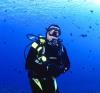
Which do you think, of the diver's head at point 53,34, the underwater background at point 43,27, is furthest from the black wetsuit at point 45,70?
the underwater background at point 43,27

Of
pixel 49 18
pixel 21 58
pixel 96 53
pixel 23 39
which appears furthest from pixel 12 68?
pixel 96 53

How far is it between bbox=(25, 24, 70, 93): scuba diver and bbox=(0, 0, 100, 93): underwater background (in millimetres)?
1648

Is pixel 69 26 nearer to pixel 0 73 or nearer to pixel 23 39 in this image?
pixel 23 39

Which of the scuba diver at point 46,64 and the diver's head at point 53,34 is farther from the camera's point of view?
the diver's head at point 53,34

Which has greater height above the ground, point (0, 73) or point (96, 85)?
point (0, 73)

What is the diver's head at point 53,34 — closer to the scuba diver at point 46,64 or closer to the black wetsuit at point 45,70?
the scuba diver at point 46,64

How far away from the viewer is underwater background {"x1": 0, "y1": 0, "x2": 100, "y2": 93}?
172 inches

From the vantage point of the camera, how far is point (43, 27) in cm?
455

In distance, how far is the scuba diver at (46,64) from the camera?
2596 mm

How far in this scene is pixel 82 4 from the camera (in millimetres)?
4543

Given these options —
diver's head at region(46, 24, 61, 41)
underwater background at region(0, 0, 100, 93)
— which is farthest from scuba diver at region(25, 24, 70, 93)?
underwater background at region(0, 0, 100, 93)

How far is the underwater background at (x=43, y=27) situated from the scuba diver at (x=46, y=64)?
165cm

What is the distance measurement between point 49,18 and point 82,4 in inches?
24.8

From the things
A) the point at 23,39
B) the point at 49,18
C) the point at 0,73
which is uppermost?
the point at 49,18
